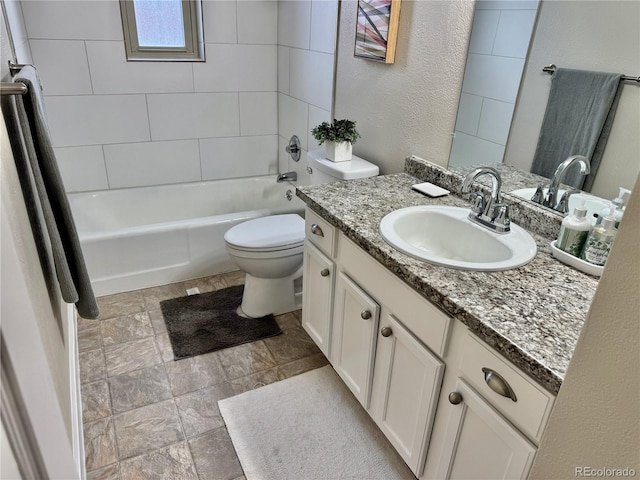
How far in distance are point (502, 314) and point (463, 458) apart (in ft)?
1.43

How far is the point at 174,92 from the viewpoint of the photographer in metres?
2.92

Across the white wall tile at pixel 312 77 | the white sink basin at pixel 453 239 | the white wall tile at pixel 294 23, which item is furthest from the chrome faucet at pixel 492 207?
the white wall tile at pixel 294 23

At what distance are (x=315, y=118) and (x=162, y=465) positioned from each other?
196 centimetres

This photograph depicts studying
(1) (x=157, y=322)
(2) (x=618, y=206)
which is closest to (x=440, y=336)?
(2) (x=618, y=206)

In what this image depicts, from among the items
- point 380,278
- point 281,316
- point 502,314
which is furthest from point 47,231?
point 281,316

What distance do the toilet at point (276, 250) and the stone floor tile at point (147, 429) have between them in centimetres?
71

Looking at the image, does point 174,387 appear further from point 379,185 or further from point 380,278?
point 379,185

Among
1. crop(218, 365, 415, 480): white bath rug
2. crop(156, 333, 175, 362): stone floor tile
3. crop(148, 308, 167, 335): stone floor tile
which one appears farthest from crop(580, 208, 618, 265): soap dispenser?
crop(148, 308, 167, 335): stone floor tile

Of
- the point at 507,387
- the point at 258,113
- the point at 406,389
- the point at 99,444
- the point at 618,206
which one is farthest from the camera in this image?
the point at 258,113

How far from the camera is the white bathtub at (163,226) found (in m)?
2.50

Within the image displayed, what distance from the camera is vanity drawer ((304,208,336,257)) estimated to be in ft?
5.43

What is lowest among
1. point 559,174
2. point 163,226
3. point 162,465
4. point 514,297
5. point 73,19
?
point 162,465

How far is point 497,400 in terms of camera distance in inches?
41.1

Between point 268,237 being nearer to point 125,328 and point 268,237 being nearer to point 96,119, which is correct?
point 125,328
